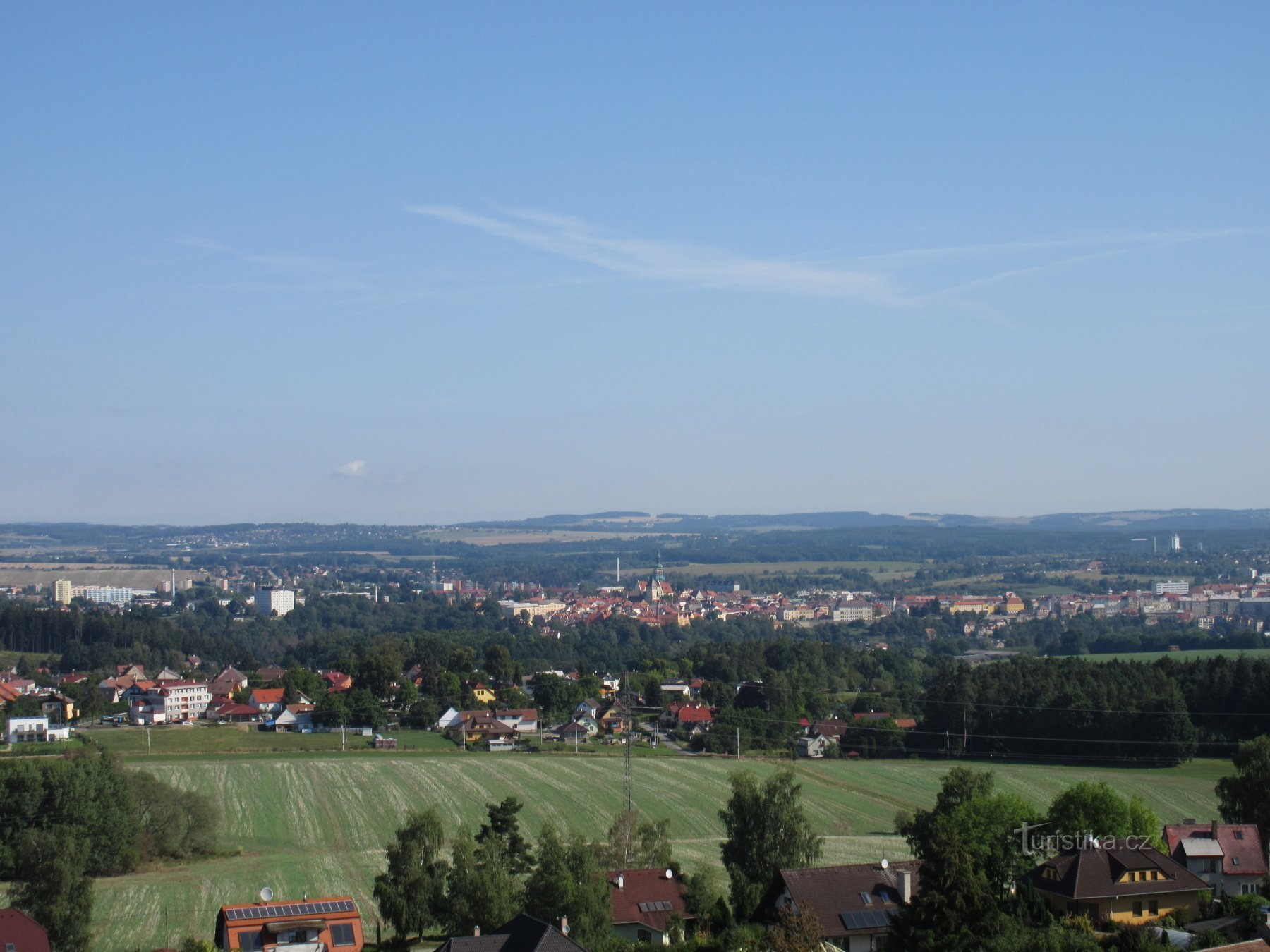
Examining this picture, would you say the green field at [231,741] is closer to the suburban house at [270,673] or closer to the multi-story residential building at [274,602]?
the suburban house at [270,673]

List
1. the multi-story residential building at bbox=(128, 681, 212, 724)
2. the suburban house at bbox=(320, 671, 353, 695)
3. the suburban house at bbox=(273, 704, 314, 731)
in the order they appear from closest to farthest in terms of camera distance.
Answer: the suburban house at bbox=(273, 704, 314, 731) < the multi-story residential building at bbox=(128, 681, 212, 724) < the suburban house at bbox=(320, 671, 353, 695)

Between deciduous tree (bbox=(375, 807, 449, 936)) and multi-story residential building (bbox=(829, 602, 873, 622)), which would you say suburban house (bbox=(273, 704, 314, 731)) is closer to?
deciduous tree (bbox=(375, 807, 449, 936))

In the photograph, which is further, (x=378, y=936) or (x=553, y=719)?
(x=553, y=719)

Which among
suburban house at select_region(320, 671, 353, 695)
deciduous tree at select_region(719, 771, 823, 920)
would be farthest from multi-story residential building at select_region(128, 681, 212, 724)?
deciduous tree at select_region(719, 771, 823, 920)

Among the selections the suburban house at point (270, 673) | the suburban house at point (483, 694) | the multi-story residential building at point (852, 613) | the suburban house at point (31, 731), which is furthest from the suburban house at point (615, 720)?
the multi-story residential building at point (852, 613)

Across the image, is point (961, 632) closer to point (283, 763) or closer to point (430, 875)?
point (283, 763)

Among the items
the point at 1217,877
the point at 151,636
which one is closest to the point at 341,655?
the point at 151,636
